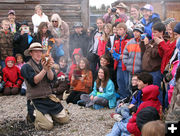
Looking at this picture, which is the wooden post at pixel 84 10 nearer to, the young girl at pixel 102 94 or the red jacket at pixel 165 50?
the young girl at pixel 102 94

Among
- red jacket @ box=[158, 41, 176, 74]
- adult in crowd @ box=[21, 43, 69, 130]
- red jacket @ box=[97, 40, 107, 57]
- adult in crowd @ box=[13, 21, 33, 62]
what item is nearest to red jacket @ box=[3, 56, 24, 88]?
adult in crowd @ box=[13, 21, 33, 62]

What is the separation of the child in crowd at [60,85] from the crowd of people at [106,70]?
0.03 metres

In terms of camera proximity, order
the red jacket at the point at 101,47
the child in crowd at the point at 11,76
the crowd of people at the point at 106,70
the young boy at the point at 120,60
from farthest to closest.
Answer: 1. the child in crowd at the point at 11,76
2. the red jacket at the point at 101,47
3. the young boy at the point at 120,60
4. the crowd of people at the point at 106,70

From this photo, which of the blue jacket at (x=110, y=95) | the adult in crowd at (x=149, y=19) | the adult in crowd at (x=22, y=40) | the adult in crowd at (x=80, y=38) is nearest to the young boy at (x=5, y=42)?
the adult in crowd at (x=22, y=40)

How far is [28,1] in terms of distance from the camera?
9.55m

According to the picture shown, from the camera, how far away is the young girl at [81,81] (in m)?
5.72

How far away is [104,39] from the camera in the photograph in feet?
19.7

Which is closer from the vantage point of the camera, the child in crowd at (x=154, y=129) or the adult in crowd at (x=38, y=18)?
the child in crowd at (x=154, y=129)

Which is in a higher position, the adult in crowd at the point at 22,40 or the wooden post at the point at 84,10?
the wooden post at the point at 84,10

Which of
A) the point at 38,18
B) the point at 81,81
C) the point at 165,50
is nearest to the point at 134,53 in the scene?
the point at 165,50

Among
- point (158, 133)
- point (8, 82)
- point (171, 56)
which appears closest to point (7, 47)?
point (8, 82)

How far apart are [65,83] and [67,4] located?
15.5 feet

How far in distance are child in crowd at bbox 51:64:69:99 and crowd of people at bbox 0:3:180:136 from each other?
0.03 m

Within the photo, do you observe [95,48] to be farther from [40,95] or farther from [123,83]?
[40,95]
